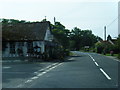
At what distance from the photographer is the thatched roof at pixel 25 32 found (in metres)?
32.5

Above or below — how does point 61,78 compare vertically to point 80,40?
below

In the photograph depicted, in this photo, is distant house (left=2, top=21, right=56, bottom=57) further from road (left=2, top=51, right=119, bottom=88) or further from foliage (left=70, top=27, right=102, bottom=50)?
foliage (left=70, top=27, right=102, bottom=50)

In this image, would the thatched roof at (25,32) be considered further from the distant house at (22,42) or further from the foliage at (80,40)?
the foliage at (80,40)

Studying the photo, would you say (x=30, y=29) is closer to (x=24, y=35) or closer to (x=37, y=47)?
(x=24, y=35)

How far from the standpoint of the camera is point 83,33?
131250 millimetres

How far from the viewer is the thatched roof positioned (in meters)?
32.5

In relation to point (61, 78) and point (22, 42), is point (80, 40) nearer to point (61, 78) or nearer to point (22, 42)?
point (22, 42)

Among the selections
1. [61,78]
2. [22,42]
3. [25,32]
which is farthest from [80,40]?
[61,78]

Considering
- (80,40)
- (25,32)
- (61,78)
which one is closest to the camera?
(61,78)

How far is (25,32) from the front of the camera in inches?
1347

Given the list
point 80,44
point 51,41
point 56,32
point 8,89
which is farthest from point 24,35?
point 80,44

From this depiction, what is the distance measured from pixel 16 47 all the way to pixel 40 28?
505 centimetres

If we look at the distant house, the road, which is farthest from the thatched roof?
the road

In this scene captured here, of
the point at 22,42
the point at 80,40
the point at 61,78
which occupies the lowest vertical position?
the point at 61,78
